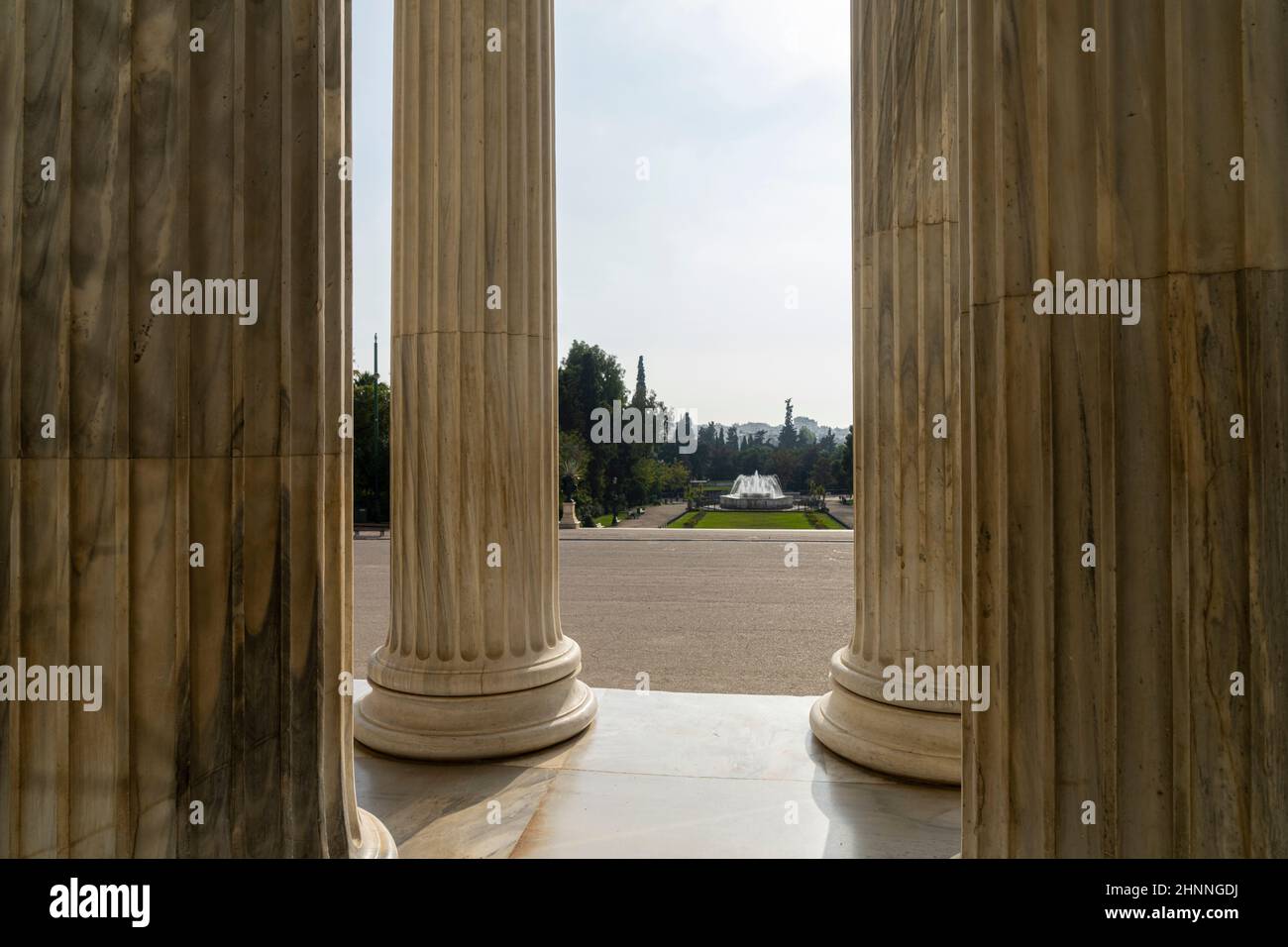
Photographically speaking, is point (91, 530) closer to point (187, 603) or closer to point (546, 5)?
point (187, 603)

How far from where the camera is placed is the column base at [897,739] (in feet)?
91.6

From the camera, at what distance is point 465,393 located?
32.6 meters

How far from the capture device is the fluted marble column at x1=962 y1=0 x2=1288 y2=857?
13.3m

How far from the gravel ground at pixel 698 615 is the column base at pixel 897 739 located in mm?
10103

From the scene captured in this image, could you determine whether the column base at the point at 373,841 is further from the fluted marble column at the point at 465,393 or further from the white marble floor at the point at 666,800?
the fluted marble column at the point at 465,393

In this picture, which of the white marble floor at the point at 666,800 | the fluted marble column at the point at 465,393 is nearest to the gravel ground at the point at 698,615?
the white marble floor at the point at 666,800

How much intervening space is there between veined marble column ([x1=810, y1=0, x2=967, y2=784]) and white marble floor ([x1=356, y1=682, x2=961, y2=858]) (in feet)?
7.73

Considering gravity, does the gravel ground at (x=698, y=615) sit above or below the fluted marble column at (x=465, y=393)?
below

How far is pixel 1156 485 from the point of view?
45.7 feet

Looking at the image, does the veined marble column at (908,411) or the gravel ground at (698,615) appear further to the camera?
the gravel ground at (698,615)

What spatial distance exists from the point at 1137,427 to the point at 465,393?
85.0 ft

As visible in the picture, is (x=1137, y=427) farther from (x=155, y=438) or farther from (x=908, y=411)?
(x=155, y=438)

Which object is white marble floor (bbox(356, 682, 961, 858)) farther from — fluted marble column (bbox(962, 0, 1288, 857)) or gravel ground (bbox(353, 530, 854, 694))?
fluted marble column (bbox(962, 0, 1288, 857))

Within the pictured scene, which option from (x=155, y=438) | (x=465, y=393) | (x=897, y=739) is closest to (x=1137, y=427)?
(x=897, y=739)
